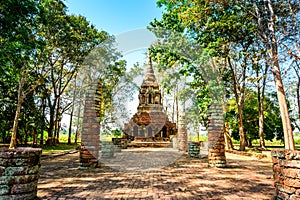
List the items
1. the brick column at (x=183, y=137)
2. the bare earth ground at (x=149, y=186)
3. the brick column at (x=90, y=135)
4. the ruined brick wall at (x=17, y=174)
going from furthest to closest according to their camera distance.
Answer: the brick column at (x=183, y=137), the brick column at (x=90, y=135), the bare earth ground at (x=149, y=186), the ruined brick wall at (x=17, y=174)

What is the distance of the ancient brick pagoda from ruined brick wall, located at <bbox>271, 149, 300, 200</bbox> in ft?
73.3

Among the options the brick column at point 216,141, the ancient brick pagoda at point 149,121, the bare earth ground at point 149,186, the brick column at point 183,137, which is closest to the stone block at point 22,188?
the bare earth ground at point 149,186

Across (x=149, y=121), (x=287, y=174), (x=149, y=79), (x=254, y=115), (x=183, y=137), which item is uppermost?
(x=149, y=79)

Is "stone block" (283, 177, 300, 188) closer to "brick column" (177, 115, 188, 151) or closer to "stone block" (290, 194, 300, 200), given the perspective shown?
"stone block" (290, 194, 300, 200)

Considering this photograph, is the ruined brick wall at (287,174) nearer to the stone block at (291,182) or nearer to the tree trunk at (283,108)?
the stone block at (291,182)

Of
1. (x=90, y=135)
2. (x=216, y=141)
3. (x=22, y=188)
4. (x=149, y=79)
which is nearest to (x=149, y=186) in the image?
(x=22, y=188)

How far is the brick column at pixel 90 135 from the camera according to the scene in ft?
28.5

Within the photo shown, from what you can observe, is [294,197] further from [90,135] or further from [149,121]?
[149,121]

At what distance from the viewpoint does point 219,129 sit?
376 inches

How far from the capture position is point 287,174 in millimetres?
4430

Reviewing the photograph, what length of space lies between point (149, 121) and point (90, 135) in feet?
65.9

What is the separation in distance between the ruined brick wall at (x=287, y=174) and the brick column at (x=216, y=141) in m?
4.73

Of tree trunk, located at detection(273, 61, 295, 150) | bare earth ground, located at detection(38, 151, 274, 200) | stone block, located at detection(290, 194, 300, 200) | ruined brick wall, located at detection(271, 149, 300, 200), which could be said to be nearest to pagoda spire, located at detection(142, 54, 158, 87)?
tree trunk, located at detection(273, 61, 295, 150)

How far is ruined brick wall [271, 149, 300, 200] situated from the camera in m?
4.29
